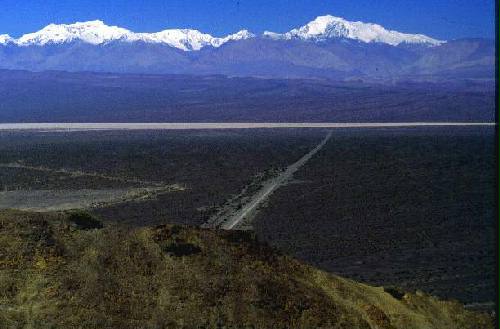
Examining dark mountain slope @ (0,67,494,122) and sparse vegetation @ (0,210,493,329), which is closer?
sparse vegetation @ (0,210,493,329)

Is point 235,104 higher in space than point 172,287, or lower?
higher

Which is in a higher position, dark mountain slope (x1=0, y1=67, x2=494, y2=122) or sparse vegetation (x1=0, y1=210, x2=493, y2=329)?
dark mountain slope (x1=0, y1=67, x2=494, y2=122)

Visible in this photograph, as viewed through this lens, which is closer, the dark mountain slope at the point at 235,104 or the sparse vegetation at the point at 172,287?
the sparse vegetation at the point at 172,287

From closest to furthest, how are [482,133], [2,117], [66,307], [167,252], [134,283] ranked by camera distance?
[66,307]
[134,283]
[167,252]
[482,133]
[2,117]

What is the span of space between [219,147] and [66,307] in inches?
1947

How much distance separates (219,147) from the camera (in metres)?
61.9

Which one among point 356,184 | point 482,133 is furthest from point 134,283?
point 482,133

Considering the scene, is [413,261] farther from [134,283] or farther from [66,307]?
[66,307]

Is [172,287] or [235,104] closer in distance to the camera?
[172,287]

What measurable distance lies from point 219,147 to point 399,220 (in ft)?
110

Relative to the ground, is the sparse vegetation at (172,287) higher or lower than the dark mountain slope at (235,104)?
lower

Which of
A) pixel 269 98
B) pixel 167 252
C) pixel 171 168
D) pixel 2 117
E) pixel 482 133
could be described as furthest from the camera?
pixel 269 98

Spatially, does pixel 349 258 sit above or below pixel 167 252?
below

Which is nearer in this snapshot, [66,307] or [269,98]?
[66,307]
